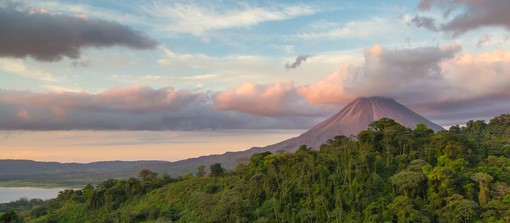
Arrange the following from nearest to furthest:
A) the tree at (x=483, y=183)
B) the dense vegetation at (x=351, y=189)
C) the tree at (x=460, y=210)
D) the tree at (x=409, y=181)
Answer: the tree at (x=460, y=210) < the tree at (x=483, y=183) < the dense vegetation at (x=351, y=189) < the tree at (x=409, y=181)

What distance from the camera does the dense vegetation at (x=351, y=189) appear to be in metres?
40.5

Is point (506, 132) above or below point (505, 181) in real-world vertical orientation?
above

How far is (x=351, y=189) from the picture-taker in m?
45.0

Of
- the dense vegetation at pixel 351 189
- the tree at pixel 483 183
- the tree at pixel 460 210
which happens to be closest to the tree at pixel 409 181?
the dense vegetation at pixel 351 189

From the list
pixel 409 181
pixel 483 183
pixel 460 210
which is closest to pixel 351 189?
pixel 409 181

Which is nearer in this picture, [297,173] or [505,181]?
[505,181]

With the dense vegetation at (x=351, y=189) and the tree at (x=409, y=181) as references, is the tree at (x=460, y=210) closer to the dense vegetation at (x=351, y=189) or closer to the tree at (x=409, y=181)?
the dense vegetation at (x=351, y=189)

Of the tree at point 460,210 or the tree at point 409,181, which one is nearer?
the tree at point 460,210

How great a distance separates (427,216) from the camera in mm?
39500

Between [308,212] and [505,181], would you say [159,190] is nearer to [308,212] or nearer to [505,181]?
[308,212]

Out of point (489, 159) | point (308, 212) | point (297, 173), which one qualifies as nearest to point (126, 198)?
point (297, 173)

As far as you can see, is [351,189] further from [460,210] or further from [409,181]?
[460,210]

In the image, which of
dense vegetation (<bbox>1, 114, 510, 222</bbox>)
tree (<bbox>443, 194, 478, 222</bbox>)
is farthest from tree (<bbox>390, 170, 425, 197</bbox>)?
tree (<bbox>443, 194, 478, 222</bbox>)

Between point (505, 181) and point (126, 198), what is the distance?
157ft
